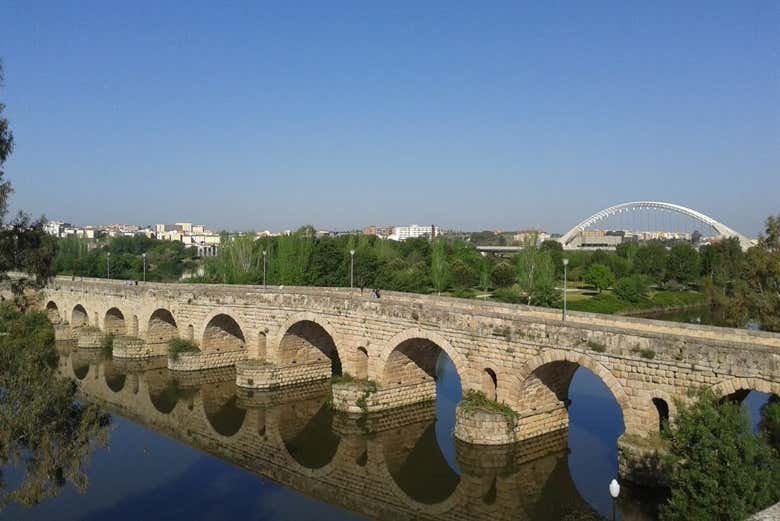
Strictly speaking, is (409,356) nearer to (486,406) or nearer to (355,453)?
(355,453)

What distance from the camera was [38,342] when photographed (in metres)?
10.2

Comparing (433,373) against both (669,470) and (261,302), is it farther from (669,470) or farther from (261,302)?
(669,470)

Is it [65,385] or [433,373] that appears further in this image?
[433,373]

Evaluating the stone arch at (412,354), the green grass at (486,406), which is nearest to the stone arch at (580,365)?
the green grass at (486,406)

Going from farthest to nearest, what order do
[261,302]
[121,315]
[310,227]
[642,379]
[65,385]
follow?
[310,227]
[121,315]
[261,302]
[642,379]
[65,385]

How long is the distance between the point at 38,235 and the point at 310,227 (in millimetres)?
52029

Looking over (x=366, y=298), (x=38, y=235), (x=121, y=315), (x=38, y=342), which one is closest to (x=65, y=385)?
(x=38, y=342)

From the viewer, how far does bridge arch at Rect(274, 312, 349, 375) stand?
25011 mm

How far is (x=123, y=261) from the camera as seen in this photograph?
219 feet

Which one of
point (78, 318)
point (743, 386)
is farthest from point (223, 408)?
point (78, 318)

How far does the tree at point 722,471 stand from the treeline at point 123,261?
4534 centimetres

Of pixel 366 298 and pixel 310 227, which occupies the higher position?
pixel 310 227

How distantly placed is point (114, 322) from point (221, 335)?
1039cm

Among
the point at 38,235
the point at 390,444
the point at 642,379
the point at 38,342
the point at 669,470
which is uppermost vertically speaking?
the point at 38,235
